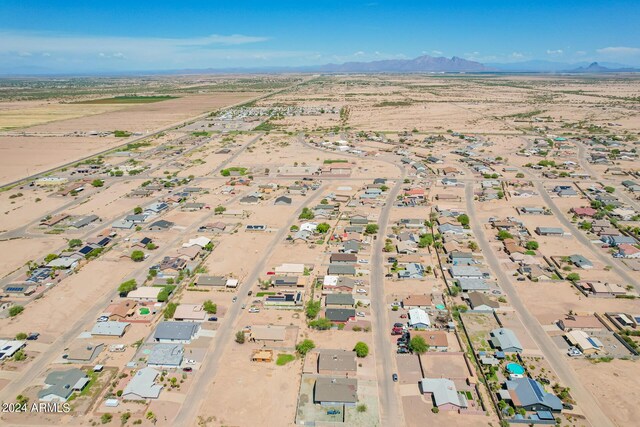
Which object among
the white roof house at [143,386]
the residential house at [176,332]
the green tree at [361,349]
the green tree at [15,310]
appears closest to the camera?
the white roof house at [143,386]

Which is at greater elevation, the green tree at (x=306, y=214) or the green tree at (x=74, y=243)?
the green tree at (x=306, y=214)

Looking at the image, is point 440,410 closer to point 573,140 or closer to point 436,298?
point 436,298

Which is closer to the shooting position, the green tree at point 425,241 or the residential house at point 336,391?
the residential house at point 336,391

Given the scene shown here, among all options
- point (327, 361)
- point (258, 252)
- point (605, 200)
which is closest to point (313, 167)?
point (258, 252)

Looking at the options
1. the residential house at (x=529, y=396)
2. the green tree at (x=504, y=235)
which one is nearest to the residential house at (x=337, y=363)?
the residential house at (x=529, y=396)

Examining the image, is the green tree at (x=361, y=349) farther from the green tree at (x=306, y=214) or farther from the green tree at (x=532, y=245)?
the green tree at (x=306, y=214)

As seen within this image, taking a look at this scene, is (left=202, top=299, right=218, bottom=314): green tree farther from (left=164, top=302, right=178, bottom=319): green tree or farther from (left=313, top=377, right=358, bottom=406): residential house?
(left=313, top=377, right=358, bottom=406): residential house

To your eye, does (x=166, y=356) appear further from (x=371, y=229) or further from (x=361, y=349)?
(x=371, y=229)
